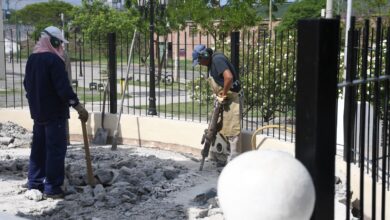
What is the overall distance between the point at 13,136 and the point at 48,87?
14.0 feet

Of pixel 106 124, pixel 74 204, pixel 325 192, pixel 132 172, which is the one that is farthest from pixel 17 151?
pixel 325 192

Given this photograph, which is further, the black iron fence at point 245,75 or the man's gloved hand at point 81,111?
the black iron fence at point 245,75

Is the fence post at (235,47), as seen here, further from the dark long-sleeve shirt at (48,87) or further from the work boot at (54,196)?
the work boot at (54,196)

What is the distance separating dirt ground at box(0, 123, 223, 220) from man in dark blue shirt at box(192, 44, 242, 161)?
55 centimetres

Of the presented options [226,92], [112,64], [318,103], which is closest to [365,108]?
[318,103]

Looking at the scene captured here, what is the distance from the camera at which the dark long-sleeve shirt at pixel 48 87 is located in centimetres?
641

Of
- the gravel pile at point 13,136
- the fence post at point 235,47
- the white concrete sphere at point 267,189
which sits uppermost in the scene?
the fence post at point 235,47

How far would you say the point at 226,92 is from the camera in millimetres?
7930

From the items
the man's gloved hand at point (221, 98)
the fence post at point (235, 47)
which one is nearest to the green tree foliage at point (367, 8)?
the fence post at point (235, 47)

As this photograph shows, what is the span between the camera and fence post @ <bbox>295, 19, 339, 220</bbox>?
2.39 metres

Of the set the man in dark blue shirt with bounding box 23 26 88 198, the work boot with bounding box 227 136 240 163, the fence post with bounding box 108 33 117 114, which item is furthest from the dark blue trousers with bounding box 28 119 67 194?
the fence post with bounding box 108 33 117 114

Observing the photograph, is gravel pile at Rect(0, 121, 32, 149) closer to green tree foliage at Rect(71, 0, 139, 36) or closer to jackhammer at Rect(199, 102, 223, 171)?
jackhammer at Rect(199, 102, 223, 171)

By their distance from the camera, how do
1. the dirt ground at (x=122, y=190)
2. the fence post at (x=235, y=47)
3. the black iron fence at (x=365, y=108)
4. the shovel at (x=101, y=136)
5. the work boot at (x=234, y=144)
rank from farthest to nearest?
the shovel at (x=101, y=136) → the fence post at (x=235, y=47) → the work boot at (x=234, y=144) → the dirt ground at (x=122, y=190) → the black iron fence at (x=365, y=108)

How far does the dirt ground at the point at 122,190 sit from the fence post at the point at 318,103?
358 centimetres
